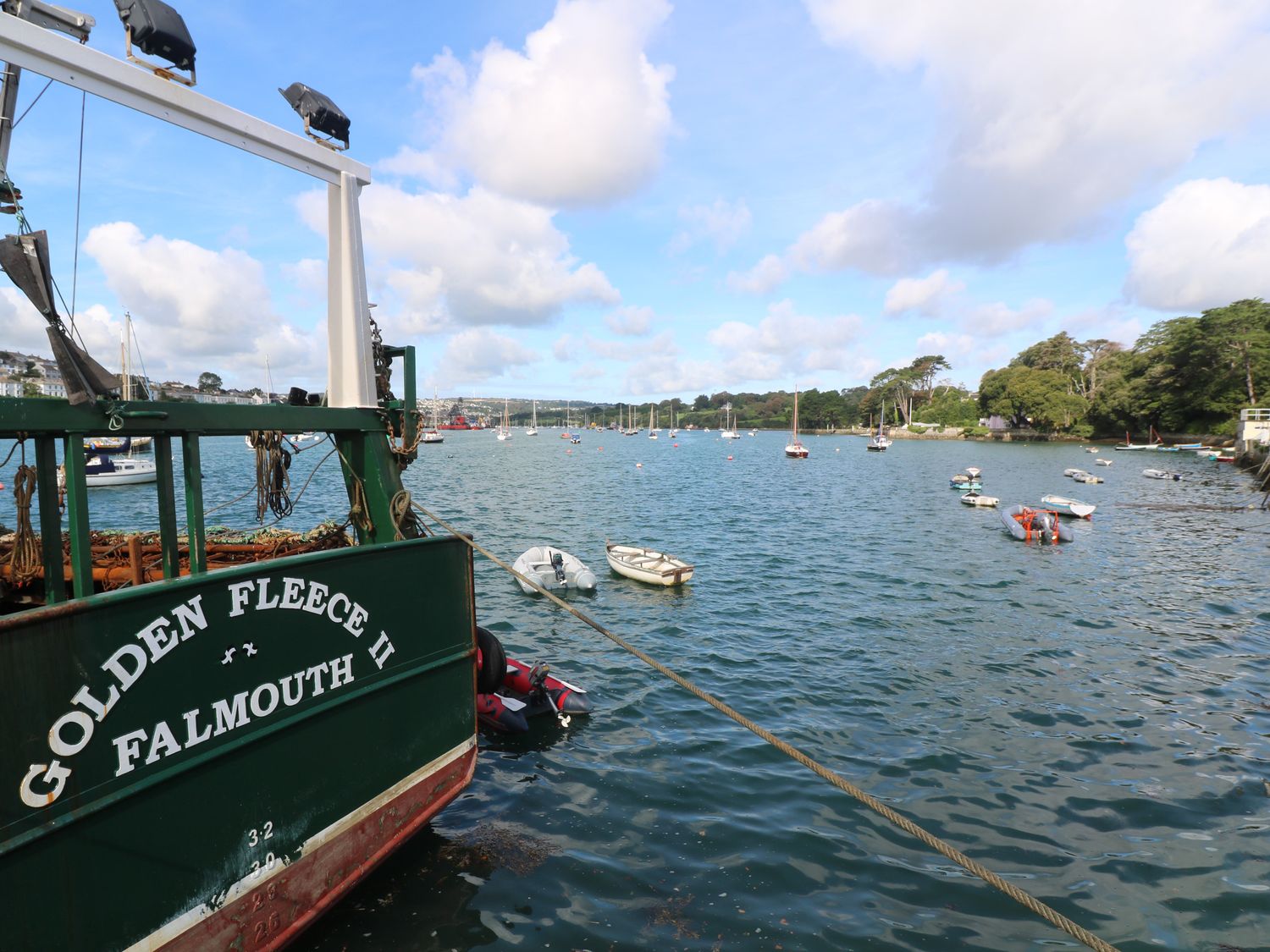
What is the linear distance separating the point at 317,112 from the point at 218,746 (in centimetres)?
577

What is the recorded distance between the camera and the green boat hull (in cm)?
354

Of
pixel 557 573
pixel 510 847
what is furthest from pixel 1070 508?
pixel 510 847

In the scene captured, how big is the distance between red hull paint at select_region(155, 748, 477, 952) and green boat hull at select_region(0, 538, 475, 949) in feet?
0.05

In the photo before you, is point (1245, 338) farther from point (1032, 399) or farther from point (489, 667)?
point (489, 667)

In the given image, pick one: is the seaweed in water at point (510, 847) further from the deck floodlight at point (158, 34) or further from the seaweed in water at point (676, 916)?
the deck floodlight at point (158, 34)

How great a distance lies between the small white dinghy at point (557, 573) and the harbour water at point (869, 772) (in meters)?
0.53

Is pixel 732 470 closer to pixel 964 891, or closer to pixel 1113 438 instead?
pixel 964 891

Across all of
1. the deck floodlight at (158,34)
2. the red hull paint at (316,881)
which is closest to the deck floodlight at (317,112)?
the deck floodlight at (158,34)

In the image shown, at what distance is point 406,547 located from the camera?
569cm

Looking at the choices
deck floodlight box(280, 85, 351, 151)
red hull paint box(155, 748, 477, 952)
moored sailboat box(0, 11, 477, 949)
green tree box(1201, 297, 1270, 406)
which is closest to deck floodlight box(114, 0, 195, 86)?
moored sailboat box(0, 11, 477, 949)

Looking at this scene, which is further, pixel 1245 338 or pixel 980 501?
pixel 1245 338

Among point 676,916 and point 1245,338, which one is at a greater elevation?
point 1245,338

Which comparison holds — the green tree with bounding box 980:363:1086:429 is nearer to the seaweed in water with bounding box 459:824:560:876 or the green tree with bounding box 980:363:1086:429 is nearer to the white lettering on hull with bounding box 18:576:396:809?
the seaweed in water with bounding box 459:824:560:876

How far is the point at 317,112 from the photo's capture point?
6.44 meters
